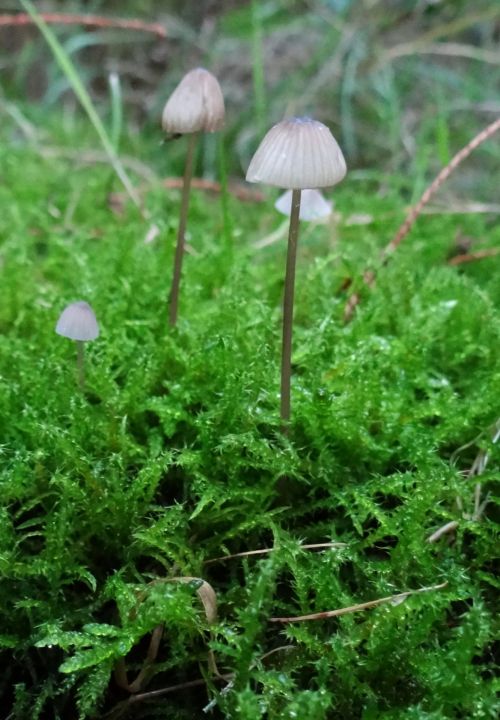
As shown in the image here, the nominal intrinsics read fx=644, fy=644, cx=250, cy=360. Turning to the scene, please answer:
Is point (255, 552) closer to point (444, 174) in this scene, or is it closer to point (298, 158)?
point (298, 158)

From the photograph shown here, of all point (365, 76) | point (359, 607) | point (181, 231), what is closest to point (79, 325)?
point (181, 231)

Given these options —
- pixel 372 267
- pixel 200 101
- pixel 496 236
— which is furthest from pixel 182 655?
pixel 496 236

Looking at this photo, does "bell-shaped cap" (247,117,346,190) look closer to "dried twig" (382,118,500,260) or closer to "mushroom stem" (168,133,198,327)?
"mushroom stem" (168,133,198,327)

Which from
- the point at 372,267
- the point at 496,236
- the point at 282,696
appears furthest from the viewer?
the point at 496,236

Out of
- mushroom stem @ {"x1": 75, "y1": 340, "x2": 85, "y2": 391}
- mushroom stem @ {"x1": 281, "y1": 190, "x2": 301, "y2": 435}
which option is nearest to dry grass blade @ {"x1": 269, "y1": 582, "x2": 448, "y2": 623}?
mushroom stem @ {"x1": 281, "y1": 190, "x2": 301, "y2": 435}

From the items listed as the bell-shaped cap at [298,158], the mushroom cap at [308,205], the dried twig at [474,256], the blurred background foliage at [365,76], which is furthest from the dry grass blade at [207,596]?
the blurred background foliage at [365,76]

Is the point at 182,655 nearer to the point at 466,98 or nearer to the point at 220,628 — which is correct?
the point at 220,628
